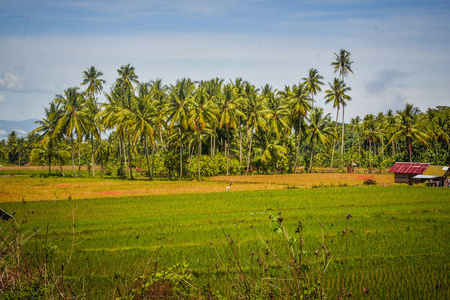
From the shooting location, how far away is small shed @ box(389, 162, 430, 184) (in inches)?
1470

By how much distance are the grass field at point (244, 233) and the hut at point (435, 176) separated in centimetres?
744

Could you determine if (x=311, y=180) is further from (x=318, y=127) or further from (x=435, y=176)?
(x=318, y=127)

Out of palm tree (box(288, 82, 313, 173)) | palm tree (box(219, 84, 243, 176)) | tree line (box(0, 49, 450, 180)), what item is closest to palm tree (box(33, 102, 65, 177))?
tree line (box(0, 49, 450, 180))

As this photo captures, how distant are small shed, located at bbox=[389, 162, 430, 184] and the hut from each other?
0.56m

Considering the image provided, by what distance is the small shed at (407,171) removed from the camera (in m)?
37.3

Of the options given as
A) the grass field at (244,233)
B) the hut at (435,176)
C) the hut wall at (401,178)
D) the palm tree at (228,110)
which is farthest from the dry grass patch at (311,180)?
the grass field at (244,233)

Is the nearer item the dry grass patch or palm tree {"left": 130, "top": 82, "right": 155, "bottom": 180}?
the dry grass patch

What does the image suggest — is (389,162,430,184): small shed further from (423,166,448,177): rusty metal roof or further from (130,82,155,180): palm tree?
(130,82,155,180): palm tree

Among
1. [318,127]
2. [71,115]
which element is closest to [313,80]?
[318,127]

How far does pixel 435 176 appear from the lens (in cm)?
3547

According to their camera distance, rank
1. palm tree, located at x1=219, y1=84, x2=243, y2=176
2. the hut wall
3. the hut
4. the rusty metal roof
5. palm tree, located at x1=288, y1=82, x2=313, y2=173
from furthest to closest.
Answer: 1. palm tree, located at x1=288, y1=82, x2=313, y2=173
2. palm tree, located at x1=219, y1=84, x2=243, y2=176
3. the hut wall
4. the rusty metal roof
5. the hut

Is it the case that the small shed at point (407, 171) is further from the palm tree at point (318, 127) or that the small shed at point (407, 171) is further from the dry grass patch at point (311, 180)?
the palm tree at point (318, 127)

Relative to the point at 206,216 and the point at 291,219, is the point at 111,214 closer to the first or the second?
the point at 206,216

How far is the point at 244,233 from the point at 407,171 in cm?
2902
